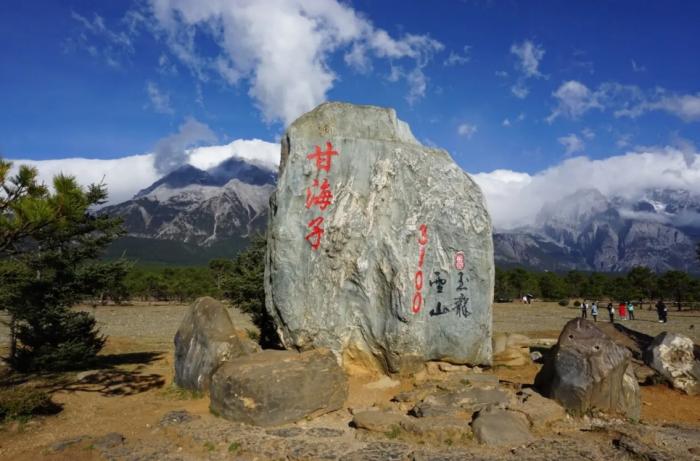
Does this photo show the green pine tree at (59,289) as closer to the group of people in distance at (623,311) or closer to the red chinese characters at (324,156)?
the red chinese characters at (324,156)

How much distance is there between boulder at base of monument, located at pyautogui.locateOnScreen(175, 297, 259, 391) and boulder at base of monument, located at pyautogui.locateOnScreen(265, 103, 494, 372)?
1.42m

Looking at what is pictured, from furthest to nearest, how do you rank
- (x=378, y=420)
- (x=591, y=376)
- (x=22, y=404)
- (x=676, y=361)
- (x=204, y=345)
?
1. (x=676, y=361)
2. (x=204, y=345)
3. (x=22, y=404)
4. (x=591, y=376)
5. (x=378, y=420)

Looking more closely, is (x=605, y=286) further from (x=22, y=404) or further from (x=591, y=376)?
(x=22, y=404)

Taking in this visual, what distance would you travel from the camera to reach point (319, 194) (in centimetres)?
1459

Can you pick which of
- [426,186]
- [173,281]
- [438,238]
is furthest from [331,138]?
[173,281]

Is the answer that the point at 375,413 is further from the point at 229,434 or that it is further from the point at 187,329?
the point at 187,329

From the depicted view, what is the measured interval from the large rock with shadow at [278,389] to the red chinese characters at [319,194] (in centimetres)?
353

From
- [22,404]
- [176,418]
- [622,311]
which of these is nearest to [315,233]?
[176,418]

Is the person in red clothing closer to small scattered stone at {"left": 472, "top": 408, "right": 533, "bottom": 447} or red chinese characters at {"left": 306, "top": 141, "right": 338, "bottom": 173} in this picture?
small scattered stone at {"left": 472, "top": 408, "right": 533, "bottom": 447}

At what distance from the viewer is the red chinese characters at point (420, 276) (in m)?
13.6

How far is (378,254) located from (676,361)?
10.5 m

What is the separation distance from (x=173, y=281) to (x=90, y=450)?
7744cm

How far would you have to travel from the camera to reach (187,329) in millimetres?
14797

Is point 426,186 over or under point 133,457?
over
